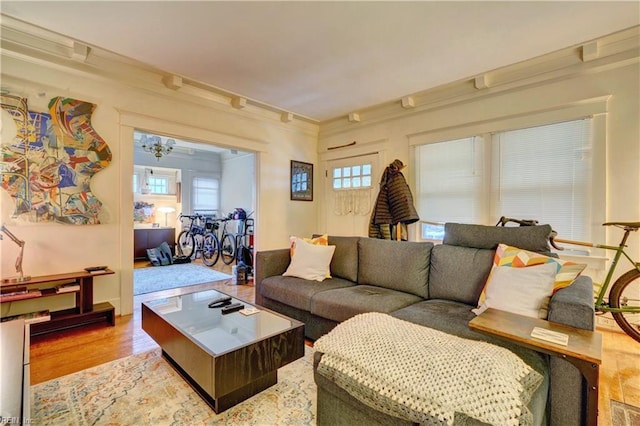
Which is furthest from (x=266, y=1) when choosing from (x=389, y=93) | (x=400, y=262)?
(x=400, y=262)

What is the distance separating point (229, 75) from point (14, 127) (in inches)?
76.0

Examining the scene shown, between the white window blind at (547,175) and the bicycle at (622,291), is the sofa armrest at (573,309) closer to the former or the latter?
the bicycle at (622,291)

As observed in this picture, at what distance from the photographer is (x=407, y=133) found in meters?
3.94

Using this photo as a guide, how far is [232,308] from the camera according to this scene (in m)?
2.17

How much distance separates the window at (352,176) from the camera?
172 inches

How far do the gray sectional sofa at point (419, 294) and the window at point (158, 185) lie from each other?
18.7 feet

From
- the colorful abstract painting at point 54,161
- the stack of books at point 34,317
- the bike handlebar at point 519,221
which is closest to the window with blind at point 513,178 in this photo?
the bike handlebar at point 519,221

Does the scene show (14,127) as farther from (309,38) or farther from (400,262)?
(400,262)

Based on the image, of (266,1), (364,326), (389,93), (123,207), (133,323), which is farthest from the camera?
(389,93)

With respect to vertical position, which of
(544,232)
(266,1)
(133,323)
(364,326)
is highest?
(266,1)

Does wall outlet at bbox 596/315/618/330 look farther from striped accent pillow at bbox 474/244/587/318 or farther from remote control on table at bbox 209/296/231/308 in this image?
remote control on table at bbox 209/296/231/308

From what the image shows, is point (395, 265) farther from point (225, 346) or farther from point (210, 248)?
point (210, 248)

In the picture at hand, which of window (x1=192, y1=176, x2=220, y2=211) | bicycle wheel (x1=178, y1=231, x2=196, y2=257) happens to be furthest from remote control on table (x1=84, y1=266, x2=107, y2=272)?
window (x1=192, y1=176, x2=220, y2=211)

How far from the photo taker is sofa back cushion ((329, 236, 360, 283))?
2836 mm
